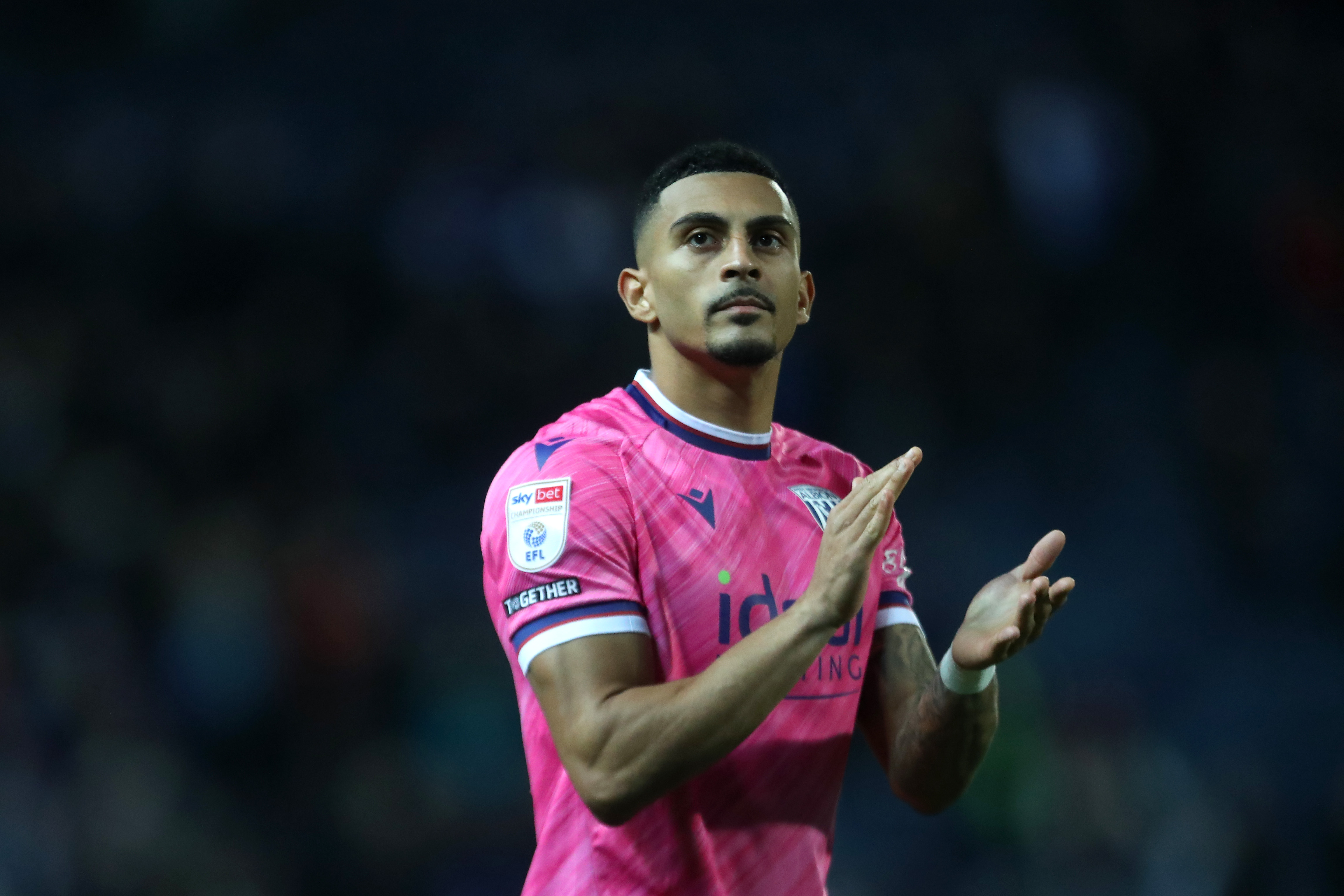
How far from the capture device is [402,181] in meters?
7.95

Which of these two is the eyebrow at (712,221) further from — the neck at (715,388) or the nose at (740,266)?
the neck at (715,388)

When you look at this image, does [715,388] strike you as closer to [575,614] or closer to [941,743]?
[575,614]

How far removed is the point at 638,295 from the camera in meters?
Result: 3.23

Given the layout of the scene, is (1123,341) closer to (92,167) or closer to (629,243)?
(629,243)

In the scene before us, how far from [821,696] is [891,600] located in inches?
18.6

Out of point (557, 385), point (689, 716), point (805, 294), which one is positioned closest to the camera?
point (689, 716)

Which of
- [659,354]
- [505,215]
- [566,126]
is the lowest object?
[659,354]

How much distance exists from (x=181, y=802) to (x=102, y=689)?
0.71 m

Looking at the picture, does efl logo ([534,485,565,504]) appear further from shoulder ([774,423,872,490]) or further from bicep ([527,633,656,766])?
shoulder ([774,423,872,490])

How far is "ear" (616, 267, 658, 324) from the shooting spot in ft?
10.4

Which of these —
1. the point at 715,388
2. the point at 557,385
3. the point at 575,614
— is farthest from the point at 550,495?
the point at 557,385

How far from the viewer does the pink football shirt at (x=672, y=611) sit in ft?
8.55

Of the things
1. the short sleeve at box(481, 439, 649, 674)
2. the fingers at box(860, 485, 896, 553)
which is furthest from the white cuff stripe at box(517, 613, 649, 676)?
the fingers at box(860, 485, 896, 553)

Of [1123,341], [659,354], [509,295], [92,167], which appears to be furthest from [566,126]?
[659,354]
